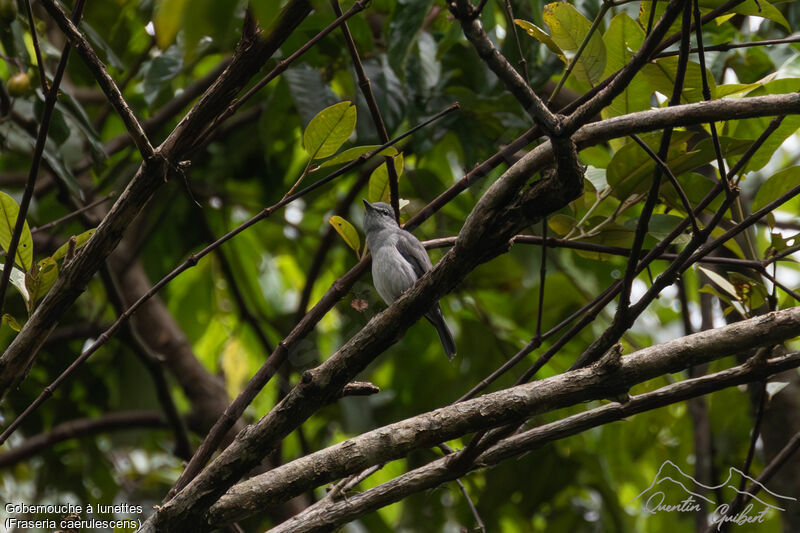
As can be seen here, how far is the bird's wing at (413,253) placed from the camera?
13.8 feet

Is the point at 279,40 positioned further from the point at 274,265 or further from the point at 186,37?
the point at 274,265

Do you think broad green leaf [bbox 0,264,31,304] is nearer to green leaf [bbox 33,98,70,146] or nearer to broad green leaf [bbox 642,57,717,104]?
green leaf [bbox 33,98,70,146]

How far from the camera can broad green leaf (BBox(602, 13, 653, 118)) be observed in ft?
9.01

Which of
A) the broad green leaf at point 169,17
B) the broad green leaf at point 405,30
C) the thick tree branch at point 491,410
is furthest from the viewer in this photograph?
the broad green leaf at point 405,30

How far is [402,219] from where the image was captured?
3268mm

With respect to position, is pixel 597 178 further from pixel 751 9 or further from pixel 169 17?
pixel 169 17

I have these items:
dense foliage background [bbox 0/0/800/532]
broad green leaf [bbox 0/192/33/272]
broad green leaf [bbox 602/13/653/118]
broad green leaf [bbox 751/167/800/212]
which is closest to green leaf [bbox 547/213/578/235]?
dense foliage background [bbox 0/0/800/532]

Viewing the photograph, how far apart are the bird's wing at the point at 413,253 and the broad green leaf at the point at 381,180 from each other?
3.55 ft

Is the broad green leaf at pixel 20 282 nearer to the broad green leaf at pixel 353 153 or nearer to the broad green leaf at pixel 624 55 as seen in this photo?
the broad green leaf at pixel 353 153

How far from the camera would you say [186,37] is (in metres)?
0.82

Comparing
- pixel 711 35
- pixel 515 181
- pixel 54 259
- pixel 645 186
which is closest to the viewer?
pixel 515 181

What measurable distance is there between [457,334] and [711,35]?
2817mm

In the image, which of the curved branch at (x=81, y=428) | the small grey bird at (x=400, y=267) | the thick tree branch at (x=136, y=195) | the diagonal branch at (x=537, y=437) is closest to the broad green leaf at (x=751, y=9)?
the diagonal branch at (x=537, y=437)


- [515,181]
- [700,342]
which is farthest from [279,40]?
[700,342]
